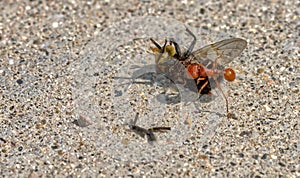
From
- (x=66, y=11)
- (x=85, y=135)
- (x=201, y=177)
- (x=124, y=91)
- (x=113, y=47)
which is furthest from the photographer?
(x=66, y=11)

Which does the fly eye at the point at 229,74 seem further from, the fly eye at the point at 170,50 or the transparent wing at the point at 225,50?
the fly eye at the point at 170,50

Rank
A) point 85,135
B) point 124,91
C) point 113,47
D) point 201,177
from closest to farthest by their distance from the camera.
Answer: point 201,177 → point 85,135 → point 124,91 → point 113,47

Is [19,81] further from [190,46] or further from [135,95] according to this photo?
[190,46]

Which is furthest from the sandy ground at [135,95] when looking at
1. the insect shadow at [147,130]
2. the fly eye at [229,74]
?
the fly eye at [229,74]

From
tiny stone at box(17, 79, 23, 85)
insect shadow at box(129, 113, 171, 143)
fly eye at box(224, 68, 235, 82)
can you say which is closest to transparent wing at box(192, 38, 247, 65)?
fly eye at box(224, 68, 235, 82)

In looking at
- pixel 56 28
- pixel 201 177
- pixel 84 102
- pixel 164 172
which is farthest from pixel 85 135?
pixel 56 28

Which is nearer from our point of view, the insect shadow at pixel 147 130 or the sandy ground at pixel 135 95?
the sandy ground at pixel 135 95

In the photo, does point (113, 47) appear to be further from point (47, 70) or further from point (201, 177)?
point (201, 177)

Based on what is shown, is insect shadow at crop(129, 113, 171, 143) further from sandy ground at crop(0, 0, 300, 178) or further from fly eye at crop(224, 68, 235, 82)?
fly eye at crop(224, 68, 235, 82)
